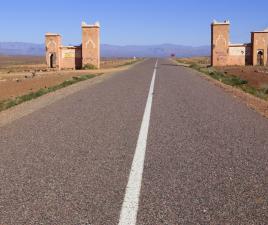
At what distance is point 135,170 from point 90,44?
2110 inches

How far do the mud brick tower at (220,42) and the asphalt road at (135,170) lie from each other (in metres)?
52.8

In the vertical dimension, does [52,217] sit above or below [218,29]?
below

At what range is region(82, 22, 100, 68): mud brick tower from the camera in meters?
58.9

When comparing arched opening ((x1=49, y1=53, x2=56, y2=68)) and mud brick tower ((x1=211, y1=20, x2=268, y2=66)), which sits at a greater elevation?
mud brick tower ((x1=211, y1=20, x2=268, y2=66))

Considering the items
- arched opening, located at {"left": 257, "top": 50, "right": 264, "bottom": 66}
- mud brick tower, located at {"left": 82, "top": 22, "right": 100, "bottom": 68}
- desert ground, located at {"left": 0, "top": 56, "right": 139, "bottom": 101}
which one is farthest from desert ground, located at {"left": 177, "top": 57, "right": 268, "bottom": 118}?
arched opening, located at {"left": 257, "top": 50, "right": 264, "bottom": 66}

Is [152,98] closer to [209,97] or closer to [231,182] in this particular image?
[209,97]

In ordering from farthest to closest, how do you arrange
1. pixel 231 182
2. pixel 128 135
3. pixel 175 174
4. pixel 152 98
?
1. pixel 152 98
2. pixel 128 135
3. pixel 175 174
4. pixel 231 182

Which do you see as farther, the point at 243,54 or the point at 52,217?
the point at 243,54

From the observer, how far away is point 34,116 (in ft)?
43.4

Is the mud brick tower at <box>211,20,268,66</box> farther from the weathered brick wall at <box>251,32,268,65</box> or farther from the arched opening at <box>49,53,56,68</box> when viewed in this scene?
the arched opening at <box>49,53,56,68</box>

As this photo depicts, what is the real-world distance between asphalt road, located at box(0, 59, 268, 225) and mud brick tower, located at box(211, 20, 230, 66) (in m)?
52.8

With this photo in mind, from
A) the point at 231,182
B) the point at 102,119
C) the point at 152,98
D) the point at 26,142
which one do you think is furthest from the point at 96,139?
the point at 152,98

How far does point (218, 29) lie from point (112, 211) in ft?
200

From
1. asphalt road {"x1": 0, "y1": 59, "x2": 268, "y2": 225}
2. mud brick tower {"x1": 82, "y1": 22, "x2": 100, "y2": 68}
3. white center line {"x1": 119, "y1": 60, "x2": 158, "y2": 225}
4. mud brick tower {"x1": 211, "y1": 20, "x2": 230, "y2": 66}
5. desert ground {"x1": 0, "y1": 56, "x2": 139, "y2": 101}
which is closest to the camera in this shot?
white center line {"x1": 119, "y1": 60, "x2": 158, "y2": 225}
